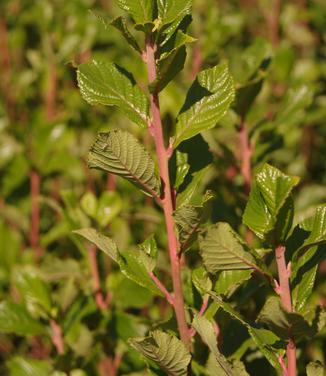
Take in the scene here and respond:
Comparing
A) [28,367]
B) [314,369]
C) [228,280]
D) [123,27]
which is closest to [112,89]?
[123,27]

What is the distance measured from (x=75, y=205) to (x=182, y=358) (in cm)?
60

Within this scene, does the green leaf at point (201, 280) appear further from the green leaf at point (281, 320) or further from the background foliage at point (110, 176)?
the green leaf at point (281, 320)

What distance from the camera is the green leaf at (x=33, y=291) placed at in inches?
55.0

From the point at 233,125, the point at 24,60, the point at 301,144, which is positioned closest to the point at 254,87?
the point at 233,125

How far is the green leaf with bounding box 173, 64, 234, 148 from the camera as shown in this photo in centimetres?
104

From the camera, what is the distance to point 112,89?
1060mm

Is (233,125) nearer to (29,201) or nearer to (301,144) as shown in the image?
(29,201)

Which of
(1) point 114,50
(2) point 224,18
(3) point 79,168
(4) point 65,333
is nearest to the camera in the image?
(4) point 65,333

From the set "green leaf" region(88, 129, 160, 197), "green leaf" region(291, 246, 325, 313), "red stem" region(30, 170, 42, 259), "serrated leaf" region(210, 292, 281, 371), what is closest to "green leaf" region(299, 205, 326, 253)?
"green leaf" region(291, 246, 325, 313)

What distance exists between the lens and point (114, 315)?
4.74 ft

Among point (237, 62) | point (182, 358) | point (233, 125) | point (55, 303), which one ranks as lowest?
point (55, 303)

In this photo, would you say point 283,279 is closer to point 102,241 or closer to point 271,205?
point 271,205

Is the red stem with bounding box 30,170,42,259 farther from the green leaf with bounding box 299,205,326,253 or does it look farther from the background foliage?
the green leaf with bounding box 299,205,326,253

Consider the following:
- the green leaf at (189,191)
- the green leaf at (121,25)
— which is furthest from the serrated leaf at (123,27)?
the green leaf at (189,191)
